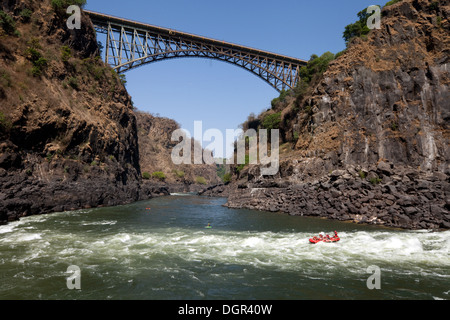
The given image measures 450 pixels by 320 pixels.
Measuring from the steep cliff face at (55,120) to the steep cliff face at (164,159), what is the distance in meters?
41.6

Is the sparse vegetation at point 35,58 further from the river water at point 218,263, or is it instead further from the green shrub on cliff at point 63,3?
the river water at point 218,263

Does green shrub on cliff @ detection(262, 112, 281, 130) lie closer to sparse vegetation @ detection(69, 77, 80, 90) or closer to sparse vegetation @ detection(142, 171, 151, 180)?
sparse vegetation @ detection(69, 77, 80, 90)

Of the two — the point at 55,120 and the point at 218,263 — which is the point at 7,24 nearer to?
the point at 55,120

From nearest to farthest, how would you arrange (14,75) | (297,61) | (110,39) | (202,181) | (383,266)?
(383,266), (14,75), (110,39), (297,61), (202,181)

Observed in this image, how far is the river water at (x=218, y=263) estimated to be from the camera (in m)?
8.73

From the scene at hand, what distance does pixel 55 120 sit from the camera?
28.6 meters

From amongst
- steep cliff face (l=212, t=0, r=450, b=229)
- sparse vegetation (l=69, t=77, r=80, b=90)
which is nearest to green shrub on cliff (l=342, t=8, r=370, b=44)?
steep cliff face (l=212, t=0, r=450, b=229)

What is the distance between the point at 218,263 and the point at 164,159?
83.9 meters

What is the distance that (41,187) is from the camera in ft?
82.9

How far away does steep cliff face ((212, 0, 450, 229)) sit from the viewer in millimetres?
23641

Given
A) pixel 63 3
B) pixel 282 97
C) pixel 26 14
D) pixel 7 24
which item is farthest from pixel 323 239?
pixel 282 97

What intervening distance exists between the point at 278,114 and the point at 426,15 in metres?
26.5
